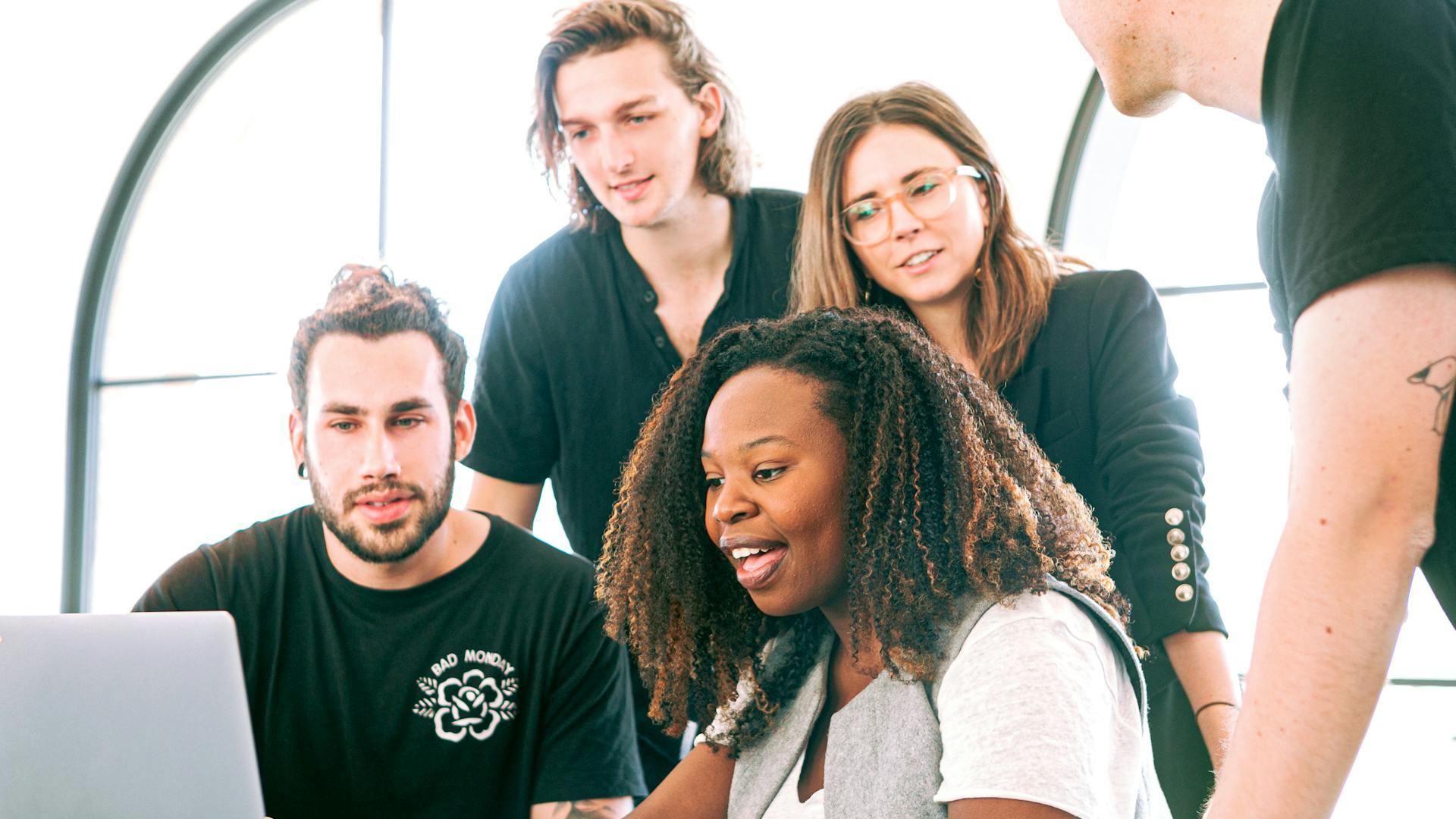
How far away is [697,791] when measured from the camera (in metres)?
1.52

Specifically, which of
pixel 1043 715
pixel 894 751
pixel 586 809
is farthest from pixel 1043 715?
pixel 586 809

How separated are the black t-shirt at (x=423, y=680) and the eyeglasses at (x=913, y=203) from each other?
672 millimetres

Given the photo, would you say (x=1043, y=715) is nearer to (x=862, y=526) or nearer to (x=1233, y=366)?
(x=862, y=526)

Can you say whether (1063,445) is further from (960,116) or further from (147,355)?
(147,355)

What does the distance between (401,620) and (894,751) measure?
0.97 m

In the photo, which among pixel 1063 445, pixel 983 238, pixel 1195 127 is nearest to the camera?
pixel 1063 445

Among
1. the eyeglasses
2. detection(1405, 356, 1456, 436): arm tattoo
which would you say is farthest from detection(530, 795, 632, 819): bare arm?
detection(1405, 356, 1456, 436): arm tattoo

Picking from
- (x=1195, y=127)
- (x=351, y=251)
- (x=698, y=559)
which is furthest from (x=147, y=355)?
(x=698, y=559)

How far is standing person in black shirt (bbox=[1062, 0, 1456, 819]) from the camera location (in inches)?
31.0

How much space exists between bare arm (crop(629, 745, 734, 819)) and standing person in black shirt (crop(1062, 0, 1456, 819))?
2.49 ft

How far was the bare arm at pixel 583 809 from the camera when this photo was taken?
1.80 meters

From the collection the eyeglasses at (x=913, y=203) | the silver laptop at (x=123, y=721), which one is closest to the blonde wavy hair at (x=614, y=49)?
the eyeglasses at (x=913, y=203)

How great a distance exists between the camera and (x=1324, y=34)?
835 millimetres

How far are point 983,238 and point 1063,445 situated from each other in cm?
35
